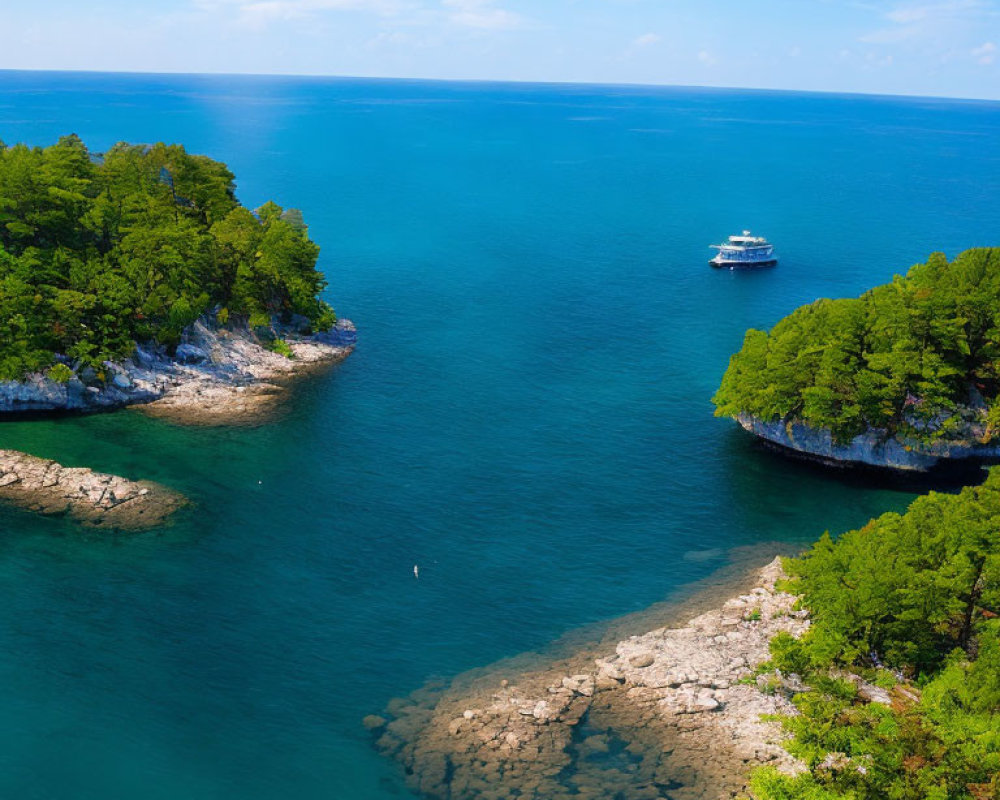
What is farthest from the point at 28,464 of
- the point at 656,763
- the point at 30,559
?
the point at 656,763

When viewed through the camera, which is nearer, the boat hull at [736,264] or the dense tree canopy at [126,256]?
the dense tree canopy at [126,256]

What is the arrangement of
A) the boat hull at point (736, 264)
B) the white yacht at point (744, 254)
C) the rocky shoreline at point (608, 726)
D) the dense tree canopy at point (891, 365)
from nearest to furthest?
the rocky shoreline at point (608, 726) < the dense tree canopy at point (891, 365) < the white yacht at point (744, 254) < the boat hull at point (736, 264)

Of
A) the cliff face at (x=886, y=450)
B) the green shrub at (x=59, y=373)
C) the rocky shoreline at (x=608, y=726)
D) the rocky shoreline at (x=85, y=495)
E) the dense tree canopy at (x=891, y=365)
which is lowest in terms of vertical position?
the rocky shoreline at (x=608, y=726)

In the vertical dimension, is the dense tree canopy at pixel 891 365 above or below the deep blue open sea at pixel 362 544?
above

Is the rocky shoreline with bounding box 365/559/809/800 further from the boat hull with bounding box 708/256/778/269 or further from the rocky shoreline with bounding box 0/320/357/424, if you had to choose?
the boat hull with bounding box 708/256/778/269

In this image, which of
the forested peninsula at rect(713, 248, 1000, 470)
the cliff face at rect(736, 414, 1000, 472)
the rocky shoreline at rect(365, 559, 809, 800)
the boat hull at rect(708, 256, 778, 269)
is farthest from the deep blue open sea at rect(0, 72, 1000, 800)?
the boat hull at rect(708, 256, 778, 269)

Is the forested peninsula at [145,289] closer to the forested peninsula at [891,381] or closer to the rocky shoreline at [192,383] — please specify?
the rocky shoreline at [192,383]

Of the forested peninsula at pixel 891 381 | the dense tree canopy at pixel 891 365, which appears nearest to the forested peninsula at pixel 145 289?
the dense tree canopy at pixel 891 365
